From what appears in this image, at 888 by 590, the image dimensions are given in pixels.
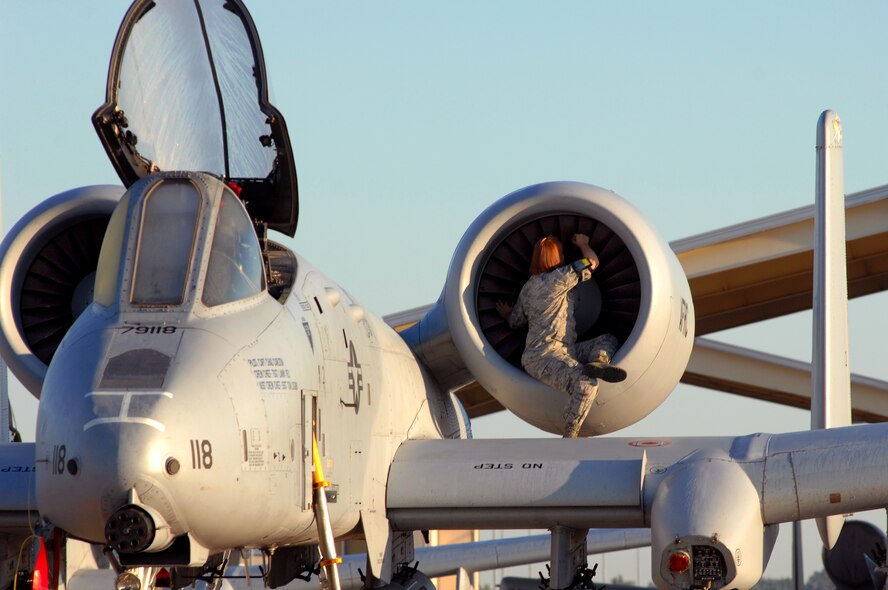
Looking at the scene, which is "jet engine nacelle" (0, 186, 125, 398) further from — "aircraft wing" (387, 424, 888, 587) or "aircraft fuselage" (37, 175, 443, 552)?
"aircraft wing" (387, 424, 888, 587)

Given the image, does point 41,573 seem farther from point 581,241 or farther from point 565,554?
point 581,241

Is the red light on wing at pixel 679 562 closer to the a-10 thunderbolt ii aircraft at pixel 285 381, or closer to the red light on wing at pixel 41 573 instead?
the a-10 thunderbolt ii aircraft at pixel 285 381

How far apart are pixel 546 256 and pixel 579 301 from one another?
54 centimetres

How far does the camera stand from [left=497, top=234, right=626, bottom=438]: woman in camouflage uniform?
10.0 meters

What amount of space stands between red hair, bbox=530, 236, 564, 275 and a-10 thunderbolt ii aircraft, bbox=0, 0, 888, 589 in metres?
0.31

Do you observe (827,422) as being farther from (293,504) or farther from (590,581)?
(293,504)

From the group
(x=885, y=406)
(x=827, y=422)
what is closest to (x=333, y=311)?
(x=827, y=422)

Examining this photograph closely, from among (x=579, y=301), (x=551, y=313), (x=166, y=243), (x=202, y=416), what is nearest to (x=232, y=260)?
(x=166, y=243)

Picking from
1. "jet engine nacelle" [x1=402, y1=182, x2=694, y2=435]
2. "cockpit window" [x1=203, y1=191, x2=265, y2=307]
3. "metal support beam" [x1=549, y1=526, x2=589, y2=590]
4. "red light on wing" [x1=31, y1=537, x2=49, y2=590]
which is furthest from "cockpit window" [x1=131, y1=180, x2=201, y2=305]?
"metal support beam" [x1=549, y1=526, x2=589, y2=590]

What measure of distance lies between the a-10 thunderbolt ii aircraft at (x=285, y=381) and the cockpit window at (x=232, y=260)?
0.02 meters

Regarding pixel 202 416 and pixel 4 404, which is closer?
pixel 202 416

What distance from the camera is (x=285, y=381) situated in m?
7.76

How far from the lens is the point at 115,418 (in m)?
6.84

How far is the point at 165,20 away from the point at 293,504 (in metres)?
3.38
